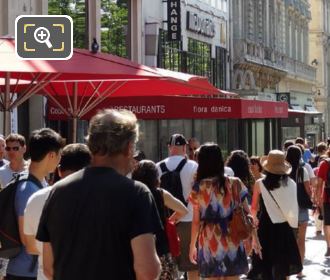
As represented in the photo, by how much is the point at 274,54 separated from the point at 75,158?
40.5m

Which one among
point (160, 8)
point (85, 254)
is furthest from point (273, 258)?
point (160, 8)

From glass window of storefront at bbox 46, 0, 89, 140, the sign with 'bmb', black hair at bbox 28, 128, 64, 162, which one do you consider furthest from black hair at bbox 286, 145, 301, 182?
the sign with 'bmb'

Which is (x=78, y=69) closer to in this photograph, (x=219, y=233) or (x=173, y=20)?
(x=219, y=233)

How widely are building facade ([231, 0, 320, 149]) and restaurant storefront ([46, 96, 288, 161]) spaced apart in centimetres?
147

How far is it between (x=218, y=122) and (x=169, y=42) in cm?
404

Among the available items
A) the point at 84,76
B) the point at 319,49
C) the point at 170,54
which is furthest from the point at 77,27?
the point at 319,49

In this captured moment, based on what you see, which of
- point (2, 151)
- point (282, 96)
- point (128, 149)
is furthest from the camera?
point (282, 96)

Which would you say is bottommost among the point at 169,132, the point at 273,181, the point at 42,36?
the point at 273,181

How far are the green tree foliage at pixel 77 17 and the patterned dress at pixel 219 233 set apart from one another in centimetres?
1379

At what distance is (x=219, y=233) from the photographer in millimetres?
7559

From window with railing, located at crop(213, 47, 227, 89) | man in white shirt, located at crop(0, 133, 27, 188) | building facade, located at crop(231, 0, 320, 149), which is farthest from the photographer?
building facade, located at crop(231, 0, 320, 149)

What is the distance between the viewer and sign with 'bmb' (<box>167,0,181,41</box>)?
26781 mm

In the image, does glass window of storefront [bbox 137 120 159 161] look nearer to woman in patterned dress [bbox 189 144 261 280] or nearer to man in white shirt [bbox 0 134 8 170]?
man in white shirt [bbox 0 134 8 170]

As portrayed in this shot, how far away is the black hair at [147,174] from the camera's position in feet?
24.1
